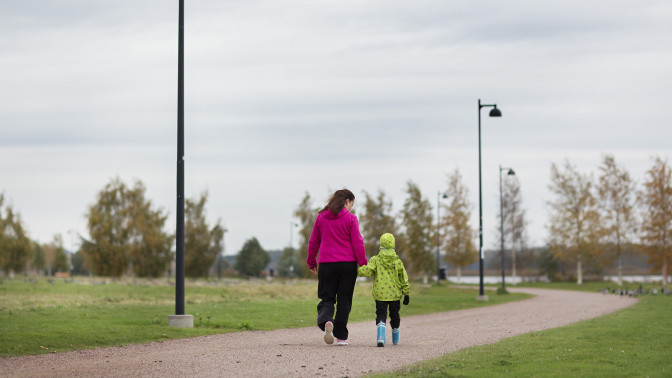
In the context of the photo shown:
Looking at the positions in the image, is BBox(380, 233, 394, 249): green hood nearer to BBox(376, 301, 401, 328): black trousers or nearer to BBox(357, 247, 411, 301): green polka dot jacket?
BBox(357, 247, 411, 301): green polka dot jacket

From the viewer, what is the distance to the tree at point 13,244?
7712 cm

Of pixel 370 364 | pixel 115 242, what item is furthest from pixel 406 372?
pixel 115 242

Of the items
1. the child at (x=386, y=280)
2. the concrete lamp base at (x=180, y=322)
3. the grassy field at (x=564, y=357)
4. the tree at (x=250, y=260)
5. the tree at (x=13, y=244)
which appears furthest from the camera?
the tree at (x=250, y=260)

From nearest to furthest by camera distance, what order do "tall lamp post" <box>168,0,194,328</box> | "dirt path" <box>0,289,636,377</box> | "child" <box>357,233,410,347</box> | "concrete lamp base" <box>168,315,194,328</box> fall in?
1. "dirt path" <box>0,289,636,377</box>
2. "child" <box>357,233,410,347</box>
3. "concrete lamp base" <box>168,315,194,328</box>
4. "tall lamp post" <box>168,0,194,328</box>

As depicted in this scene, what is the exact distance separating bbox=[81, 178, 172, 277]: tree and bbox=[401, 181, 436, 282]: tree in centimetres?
2178

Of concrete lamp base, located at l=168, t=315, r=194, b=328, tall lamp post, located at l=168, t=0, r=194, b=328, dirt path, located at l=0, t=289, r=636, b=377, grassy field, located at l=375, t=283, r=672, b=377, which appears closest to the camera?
grassy field, located at l=375, t=283, r=672, b=377

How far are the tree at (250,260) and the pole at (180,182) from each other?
9461 centimetres

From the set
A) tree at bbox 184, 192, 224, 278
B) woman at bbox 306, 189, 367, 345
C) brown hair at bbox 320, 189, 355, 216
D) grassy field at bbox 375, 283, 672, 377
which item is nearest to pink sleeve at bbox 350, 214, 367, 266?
woman at bbox 306, 189, 367, 345

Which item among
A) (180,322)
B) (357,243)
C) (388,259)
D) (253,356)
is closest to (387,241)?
(388,259)

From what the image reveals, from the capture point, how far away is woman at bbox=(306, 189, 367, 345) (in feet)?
37.0

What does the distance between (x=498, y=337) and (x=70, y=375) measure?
784 cm

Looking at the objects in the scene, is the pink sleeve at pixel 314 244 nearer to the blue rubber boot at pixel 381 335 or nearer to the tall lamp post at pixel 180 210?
the blue rubber boot at pixel 381 335

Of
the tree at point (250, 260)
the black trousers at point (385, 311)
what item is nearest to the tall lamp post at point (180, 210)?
the black trousers at point (385, 311)

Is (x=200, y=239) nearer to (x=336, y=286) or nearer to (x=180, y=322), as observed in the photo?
(x=180, y=322)
